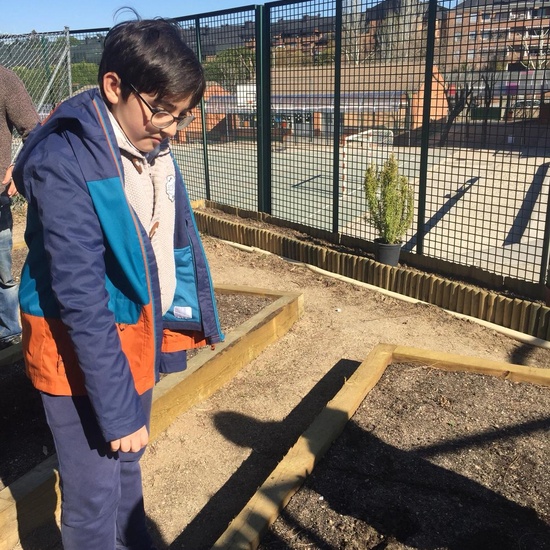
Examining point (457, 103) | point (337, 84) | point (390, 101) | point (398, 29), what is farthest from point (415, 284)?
point (398, 29)

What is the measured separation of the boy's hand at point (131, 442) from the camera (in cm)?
177

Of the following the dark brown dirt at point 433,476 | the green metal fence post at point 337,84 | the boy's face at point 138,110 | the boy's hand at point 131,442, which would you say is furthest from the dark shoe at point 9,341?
the green metal fence post at point 337,84

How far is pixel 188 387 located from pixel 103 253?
218 centimetres

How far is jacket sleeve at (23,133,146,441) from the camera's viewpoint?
159 cm

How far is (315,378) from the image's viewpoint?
4.32 m

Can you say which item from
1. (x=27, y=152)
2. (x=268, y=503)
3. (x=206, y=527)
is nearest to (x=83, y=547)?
(x=268, y=503)

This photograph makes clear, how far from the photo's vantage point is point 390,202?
20.2 feet

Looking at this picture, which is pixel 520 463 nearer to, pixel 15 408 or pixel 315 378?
pixel 315 378

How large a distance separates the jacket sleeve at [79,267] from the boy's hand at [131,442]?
0.04 meters

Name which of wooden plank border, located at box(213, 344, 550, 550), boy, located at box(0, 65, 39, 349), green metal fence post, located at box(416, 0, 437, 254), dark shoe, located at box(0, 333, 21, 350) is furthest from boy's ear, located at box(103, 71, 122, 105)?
green metal fence post, located at box(416, 0, 437, 254)

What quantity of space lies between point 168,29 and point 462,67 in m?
4.60

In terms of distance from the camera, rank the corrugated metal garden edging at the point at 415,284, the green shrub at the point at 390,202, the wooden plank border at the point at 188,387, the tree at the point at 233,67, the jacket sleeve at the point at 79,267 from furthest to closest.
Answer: the tree at the point at 233,67 → the green shrub at the point at 390,202 → the corrugated metal garden edging at the point at 415,284 → the wooden plank border at the point at 188,387 → the jacket sleeve at the point at 79,267

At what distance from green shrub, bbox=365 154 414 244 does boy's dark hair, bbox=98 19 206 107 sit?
466 centimetres

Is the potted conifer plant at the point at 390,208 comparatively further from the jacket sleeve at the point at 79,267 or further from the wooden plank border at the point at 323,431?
the jacket sleeve at the point at 79,267
